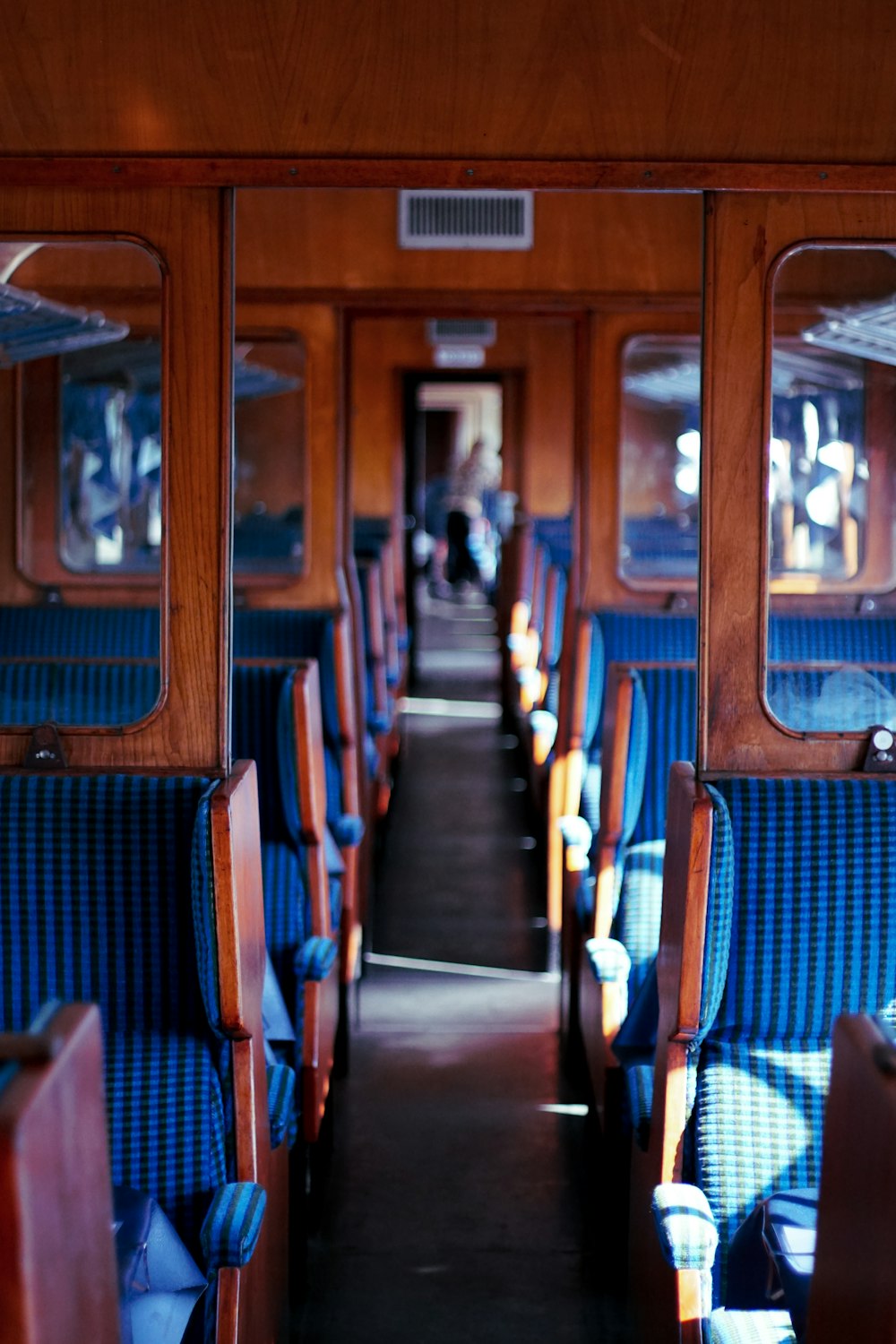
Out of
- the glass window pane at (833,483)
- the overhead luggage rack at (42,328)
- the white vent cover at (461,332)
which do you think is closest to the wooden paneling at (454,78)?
the glass window pane at (833,483)

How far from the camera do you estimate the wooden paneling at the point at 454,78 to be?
2074 mm

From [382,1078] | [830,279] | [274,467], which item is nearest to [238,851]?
[830,279]

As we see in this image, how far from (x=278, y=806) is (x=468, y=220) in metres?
1.88

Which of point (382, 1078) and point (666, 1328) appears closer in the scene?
point (666, 1328)

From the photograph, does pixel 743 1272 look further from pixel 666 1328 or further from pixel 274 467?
pixel 274 467

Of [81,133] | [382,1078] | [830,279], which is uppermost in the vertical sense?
[81,133]

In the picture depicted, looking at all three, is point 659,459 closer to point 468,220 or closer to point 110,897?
point 468,220

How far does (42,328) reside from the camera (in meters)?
3.06

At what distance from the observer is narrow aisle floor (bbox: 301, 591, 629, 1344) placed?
9.11 ft

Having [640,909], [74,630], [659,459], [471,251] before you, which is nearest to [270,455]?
[471,251]

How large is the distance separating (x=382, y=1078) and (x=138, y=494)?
1692 millimetres

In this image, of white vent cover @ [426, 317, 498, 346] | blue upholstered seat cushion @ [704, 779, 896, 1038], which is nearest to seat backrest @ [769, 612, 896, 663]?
blue upholstered seat cushion @ [704, 779, 896, 1038]

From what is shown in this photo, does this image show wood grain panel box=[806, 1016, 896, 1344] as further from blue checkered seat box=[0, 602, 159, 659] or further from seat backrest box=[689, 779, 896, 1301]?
blue checkered seat box=[0, 602, 159, 659]

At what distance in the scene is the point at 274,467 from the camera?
466 centimetres
